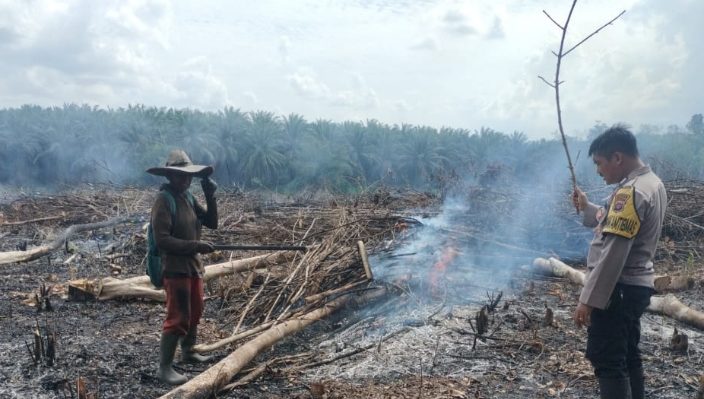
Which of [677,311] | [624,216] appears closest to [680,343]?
[677,311]

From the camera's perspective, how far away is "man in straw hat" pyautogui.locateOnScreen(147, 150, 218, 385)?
4.17m

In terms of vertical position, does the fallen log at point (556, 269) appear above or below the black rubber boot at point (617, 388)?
below

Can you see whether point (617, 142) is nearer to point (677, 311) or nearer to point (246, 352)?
point (246, 352)

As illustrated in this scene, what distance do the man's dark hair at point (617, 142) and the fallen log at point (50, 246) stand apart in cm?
899

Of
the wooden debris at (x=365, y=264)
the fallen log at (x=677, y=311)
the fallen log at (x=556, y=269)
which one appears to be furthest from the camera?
the fallen log at (x=556, y=269)

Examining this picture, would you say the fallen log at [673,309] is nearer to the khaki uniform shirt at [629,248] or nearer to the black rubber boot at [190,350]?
the khaki uniform shirt at [629,248]

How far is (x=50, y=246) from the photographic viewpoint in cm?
934

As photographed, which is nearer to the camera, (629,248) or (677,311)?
(629,248)

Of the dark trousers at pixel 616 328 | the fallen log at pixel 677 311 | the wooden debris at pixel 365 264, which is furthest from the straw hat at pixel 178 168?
the fallen log at pixel 677 311

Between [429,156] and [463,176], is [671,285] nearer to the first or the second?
[463,176]

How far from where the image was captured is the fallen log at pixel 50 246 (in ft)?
28.3

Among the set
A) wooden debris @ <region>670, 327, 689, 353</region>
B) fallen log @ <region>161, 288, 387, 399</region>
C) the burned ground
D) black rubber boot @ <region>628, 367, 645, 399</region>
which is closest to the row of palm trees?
the burned ground

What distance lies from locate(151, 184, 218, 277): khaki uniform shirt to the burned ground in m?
0.99

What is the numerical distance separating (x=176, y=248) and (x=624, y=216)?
125 inches
